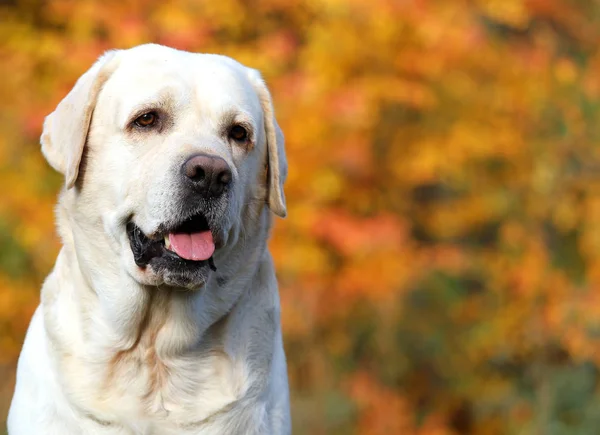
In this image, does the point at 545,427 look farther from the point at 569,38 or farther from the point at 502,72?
the point at 569,38

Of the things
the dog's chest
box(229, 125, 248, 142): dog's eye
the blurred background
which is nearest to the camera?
the dog's chest

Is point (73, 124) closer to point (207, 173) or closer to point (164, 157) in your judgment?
point (164, 157)

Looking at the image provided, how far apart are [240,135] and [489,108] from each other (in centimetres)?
595

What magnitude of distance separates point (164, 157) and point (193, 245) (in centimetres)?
32

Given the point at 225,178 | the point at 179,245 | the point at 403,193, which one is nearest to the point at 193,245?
the point at 179,245

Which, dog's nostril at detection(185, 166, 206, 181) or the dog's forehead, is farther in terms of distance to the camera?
the dog's forehead

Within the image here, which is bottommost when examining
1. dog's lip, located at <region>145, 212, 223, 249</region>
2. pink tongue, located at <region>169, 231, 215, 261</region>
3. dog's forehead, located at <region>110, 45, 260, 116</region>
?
pink tongue, located at <region>169, 231, 215, 261</region>

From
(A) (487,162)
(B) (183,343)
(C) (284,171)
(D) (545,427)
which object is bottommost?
(D) (545,427)

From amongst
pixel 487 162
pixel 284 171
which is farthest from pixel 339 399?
pixel 284 171

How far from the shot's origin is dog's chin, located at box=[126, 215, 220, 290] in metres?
3.20

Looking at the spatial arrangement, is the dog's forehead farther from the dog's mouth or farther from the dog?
the dog's mouth

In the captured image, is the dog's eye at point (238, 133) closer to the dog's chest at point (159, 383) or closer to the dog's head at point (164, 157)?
the dog's head at point (164, 157)

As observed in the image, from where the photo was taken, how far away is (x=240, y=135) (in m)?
3.52

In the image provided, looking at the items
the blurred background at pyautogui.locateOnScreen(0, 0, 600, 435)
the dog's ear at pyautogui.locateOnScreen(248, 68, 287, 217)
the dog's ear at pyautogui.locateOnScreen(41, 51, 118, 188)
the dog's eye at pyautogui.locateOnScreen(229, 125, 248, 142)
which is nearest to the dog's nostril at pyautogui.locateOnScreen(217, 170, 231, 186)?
the dog's eye at pyautogui.locateOnScreen(229, 125, 248, 142)
